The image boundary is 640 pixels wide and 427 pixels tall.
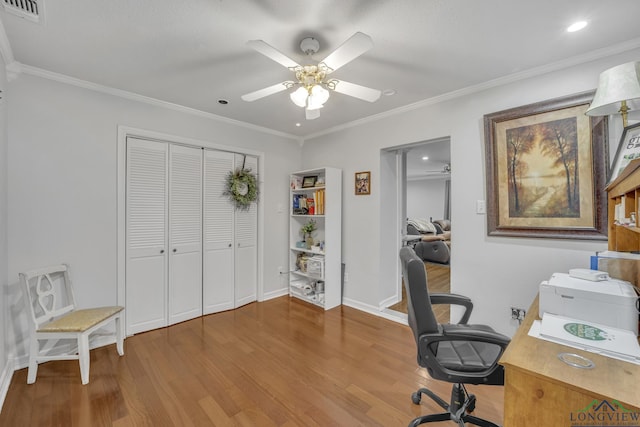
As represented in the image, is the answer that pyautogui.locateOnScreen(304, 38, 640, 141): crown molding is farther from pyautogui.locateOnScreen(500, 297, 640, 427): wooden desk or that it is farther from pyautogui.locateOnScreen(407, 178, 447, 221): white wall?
pyautogui.locateOnScreen(407, 178, 447, 221): white wall

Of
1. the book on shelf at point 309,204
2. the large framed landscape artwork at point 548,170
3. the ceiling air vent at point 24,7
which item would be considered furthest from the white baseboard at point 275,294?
the ceiling air vent at point 24,7

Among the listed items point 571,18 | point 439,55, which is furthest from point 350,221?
point 571,18

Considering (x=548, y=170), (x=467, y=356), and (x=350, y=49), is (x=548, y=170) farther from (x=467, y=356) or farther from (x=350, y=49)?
(x=350, y=49)

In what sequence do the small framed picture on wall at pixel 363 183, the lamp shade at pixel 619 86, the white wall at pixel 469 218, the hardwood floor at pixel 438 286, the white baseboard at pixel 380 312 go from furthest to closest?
1. the small framed picture on wall at pixel 363 183
2. the hardwood floor at pixel 438 286
3. the white baseboard at pixel 380 312
4. the white wall at pixel 469 218
5. the lamp shade at pixel 619 86

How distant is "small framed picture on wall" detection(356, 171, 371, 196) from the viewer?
10.9 ft

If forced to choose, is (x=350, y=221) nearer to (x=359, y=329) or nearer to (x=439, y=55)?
(x=359, y=329)

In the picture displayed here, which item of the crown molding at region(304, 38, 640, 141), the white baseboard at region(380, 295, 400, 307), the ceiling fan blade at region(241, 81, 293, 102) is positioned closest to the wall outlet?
the white baseboard at region(380, 295, 400, 307)

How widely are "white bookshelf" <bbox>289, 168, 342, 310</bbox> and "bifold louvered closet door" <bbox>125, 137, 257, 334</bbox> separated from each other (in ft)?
2.37

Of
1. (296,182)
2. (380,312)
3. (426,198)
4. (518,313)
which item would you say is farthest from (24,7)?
(426,198)

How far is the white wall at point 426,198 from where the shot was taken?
332 inches

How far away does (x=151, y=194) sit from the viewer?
2.81 meters

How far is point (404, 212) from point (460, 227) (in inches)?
45.2

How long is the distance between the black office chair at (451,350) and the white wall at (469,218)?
106cm

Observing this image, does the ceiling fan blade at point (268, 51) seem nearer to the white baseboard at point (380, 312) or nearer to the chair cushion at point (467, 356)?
the chair cushion at point (467, 356)
